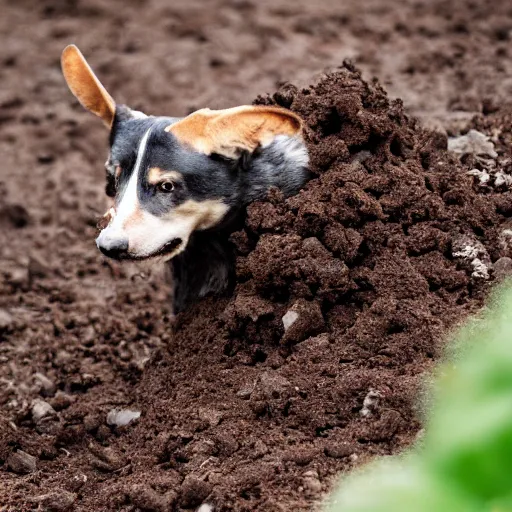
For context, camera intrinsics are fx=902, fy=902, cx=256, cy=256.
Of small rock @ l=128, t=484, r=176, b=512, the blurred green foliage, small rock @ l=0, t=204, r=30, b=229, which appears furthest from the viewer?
small rock @ l=0, t=204, r=30, b=229

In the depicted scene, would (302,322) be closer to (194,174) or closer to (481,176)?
(194,174)

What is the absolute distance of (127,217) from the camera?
126 inches

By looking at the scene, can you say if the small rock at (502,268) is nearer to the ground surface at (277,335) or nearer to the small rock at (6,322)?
the ground surface at (277,335)

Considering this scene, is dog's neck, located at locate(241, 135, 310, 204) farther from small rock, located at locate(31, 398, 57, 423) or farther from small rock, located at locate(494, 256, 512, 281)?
small rock, located at locate(31, 398, 57, 423)

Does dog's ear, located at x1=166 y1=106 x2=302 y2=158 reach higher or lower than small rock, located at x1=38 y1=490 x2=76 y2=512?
higher

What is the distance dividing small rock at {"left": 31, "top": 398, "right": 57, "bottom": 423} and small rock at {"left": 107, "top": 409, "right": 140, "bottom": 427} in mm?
305

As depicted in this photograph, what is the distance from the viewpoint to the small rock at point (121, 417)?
337 cm

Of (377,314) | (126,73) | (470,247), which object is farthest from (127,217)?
(126,73)

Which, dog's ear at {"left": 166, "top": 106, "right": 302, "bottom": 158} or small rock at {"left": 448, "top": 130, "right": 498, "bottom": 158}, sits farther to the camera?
small rock at {"left": 448, "top": 130, "right": 498, "bottom": 158}

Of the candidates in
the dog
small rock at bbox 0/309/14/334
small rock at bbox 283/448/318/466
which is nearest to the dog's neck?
the dog

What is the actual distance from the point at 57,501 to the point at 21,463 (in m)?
0.37

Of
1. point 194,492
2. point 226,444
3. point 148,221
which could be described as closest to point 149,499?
point 194,492

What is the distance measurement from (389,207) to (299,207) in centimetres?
33

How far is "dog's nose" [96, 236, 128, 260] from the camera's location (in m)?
3.10
